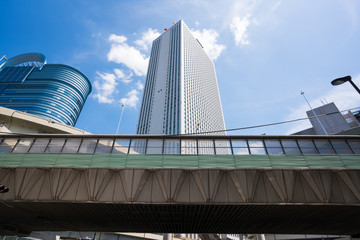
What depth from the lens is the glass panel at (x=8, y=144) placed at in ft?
61.6

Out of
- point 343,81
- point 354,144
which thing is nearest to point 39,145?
point 343,81

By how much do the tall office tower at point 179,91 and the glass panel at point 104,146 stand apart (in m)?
69.8

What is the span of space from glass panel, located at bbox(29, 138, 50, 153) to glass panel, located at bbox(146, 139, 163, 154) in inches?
421

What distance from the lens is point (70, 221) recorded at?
2038 cm

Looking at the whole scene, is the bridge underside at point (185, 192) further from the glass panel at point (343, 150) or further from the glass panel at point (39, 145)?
the glass panel at point (343, 150)

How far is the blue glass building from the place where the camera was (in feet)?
369

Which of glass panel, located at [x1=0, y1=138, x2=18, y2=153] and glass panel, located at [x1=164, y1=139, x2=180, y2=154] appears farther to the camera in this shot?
glass panel, located at [x1=0, y1=138, x2=18, y2=153]

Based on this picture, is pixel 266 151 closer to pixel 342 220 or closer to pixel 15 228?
pixel 342 220

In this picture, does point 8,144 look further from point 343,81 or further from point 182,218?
point 343,81

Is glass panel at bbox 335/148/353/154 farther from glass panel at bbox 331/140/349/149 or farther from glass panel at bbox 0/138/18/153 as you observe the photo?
glass panel at bbox 0/138/18/153

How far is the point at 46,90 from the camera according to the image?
119 meters

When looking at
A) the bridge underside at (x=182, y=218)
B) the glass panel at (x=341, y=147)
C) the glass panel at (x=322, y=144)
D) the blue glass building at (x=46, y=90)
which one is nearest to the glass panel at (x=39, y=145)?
the bridge underside at (x=182, y=218)

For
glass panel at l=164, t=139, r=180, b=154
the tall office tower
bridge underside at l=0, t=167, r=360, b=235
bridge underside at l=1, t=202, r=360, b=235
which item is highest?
the tall office tower

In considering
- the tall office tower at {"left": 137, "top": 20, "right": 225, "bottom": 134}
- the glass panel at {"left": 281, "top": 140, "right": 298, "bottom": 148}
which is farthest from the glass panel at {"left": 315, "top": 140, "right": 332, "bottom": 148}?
the tall office tower at {"left": 137, "top": 20, "right": 225, "bottom": 134}
